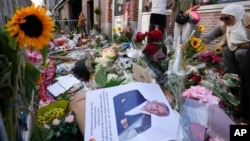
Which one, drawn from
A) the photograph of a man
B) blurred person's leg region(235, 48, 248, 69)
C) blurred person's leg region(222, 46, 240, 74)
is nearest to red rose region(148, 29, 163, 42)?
the photograph of a man

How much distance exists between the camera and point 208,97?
148cm

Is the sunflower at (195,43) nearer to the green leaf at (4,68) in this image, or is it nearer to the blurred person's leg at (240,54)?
the green leaf at (4,68)

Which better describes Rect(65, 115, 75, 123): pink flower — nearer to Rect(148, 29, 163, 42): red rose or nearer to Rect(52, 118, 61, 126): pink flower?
Rect(52, 118, 61, 126): pink flower

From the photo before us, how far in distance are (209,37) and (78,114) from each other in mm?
3060

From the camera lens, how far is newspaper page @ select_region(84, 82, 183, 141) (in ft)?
3.74

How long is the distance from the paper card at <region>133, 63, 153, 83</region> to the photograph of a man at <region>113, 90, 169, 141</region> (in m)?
0.30

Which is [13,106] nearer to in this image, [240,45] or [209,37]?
[240,45]

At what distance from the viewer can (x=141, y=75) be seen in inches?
70.9

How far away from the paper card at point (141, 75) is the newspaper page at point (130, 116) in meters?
0.19

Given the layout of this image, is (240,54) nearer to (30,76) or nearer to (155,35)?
(155,35)

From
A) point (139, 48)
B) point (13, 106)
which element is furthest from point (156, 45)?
point (13, 106)

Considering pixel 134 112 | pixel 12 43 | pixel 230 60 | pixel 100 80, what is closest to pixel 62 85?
pixel 100 80

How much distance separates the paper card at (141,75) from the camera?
1.69 m

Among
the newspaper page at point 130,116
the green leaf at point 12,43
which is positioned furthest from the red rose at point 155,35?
the green leaf at point 12,43
